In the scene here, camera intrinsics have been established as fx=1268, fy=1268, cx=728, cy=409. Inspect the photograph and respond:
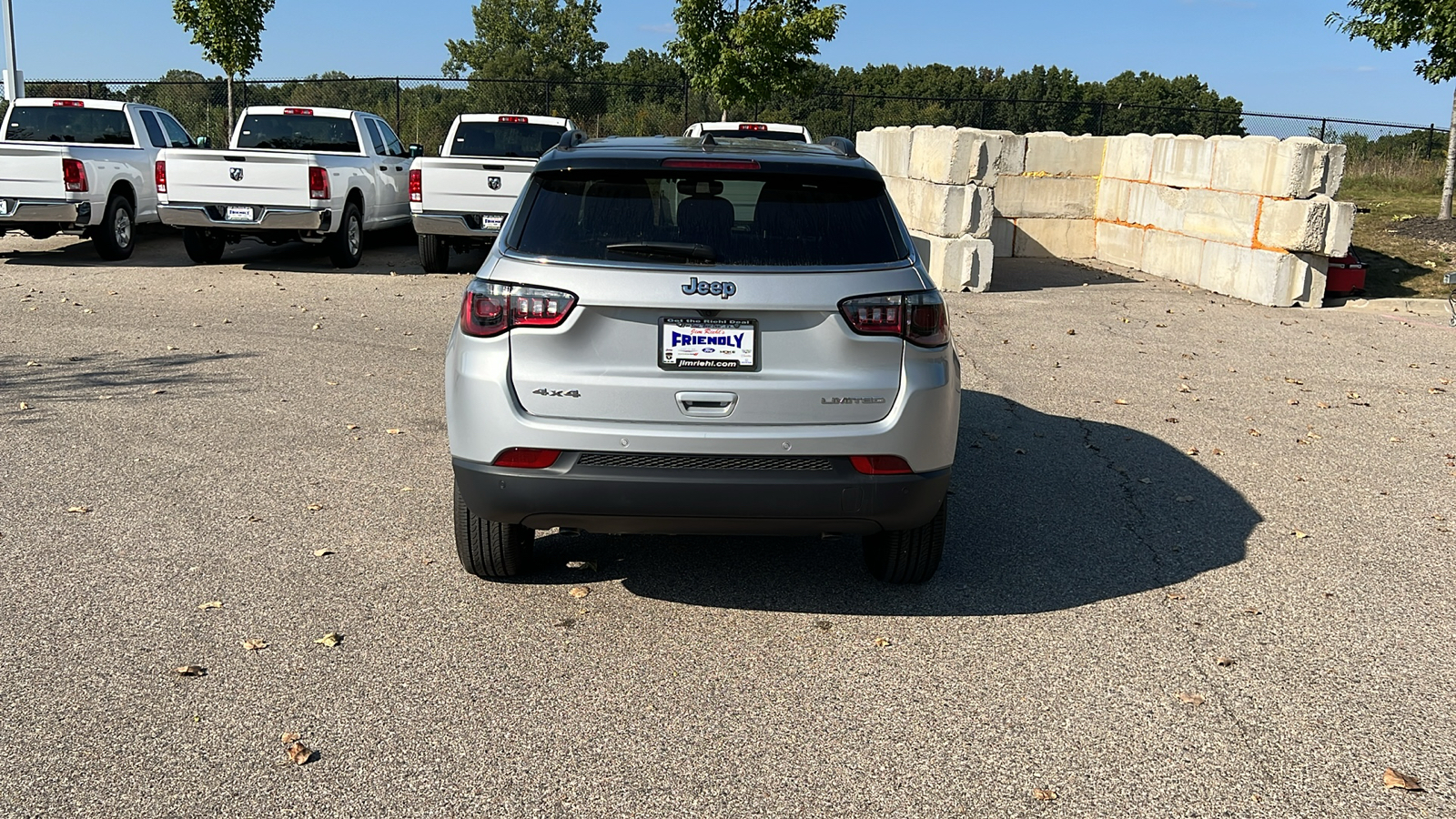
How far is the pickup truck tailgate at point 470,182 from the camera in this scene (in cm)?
1455

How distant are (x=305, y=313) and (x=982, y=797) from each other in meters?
10.0

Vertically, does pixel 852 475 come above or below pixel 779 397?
below

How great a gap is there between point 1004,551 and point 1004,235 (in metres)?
15.0

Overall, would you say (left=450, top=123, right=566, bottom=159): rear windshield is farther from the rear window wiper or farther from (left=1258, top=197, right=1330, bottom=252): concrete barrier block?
the rear window wiper

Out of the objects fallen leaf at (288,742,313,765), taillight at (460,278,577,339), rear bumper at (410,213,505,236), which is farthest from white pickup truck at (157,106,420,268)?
fallen leaf at (288,742,313,765)

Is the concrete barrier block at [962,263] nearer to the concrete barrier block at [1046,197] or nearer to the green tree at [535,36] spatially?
the concrete barrier block at [1046,197]

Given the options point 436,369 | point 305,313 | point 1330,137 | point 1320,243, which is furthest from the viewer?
point 1330,137

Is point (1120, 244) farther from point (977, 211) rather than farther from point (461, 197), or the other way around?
point (461, 197)

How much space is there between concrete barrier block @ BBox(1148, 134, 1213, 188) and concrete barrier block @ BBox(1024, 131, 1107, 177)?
165cm

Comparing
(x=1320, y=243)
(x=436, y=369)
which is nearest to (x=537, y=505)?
(x=436, y=369)

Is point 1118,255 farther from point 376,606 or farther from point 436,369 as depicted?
point 376,606

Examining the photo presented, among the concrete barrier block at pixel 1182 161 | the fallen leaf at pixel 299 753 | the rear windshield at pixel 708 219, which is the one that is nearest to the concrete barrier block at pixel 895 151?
the concrete barrier block at pixel 1182 161

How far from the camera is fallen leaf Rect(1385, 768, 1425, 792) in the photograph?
A: 11.9 ft

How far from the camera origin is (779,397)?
4293mm
